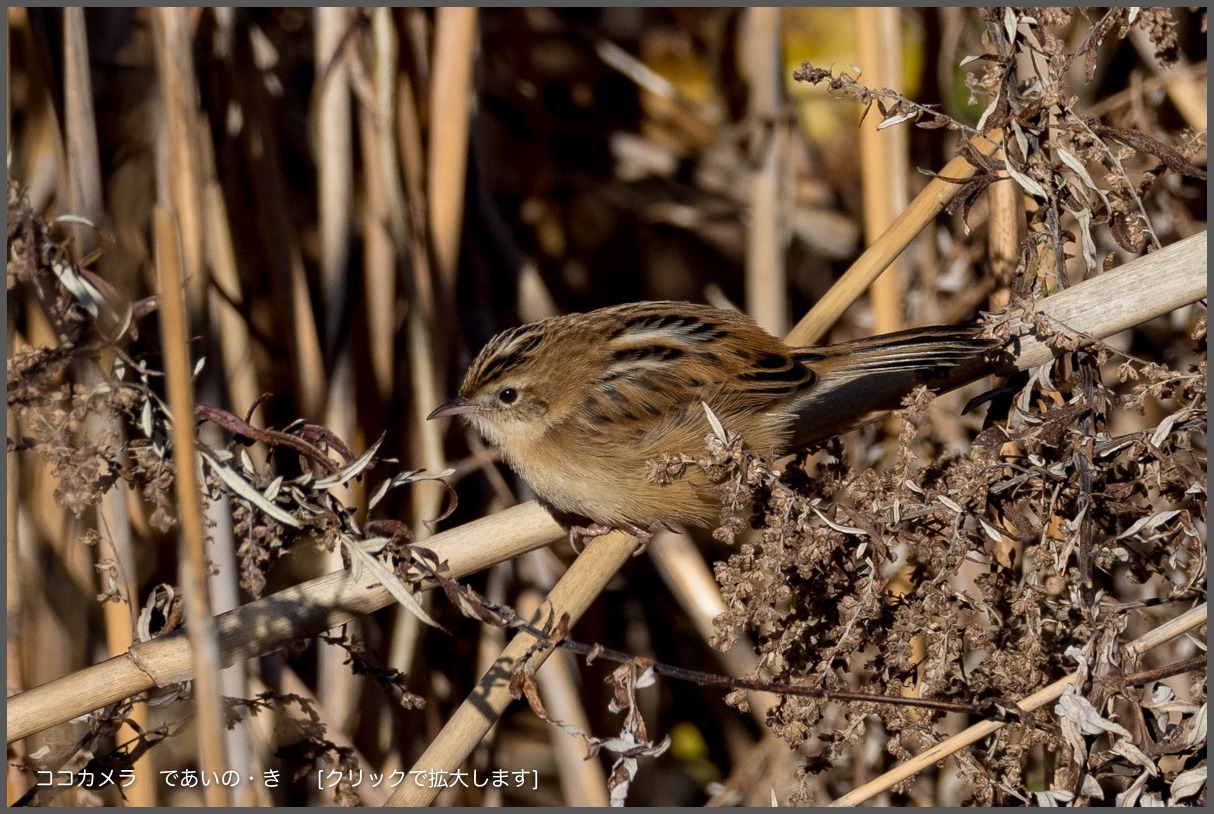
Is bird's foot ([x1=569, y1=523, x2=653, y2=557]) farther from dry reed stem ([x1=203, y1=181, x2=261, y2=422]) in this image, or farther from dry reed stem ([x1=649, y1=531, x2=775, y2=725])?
dry reed stem ([x1=203, y1=181, x2=261, y2=422])

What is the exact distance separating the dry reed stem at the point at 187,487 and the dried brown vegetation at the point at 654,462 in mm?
24

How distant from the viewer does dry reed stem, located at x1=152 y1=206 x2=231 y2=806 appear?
183cm

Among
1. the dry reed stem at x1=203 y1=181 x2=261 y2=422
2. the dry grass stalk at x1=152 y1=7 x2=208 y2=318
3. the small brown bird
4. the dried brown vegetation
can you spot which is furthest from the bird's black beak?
the dry grass stalk at x1=152 y1=7 x2=208 y2=318

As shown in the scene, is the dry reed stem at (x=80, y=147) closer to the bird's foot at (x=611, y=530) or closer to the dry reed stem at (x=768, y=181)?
the bird's foot at (x=611, y=530)

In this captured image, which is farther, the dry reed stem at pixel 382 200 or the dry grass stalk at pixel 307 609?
the dry reed stem at pixel 382 200

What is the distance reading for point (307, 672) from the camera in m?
4.26

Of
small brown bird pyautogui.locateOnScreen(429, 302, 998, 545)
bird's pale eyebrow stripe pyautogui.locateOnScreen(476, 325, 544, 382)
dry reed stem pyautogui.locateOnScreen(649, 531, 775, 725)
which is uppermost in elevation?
bird's pale eyebrow stripe pyautogui.locateOnScreen(476, 325, 544, 382)

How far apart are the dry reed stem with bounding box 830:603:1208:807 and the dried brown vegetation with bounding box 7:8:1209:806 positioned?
4 centimetres

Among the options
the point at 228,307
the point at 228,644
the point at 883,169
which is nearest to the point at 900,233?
the point at 883,169

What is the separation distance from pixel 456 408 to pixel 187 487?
199 cm

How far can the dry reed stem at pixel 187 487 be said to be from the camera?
5.99ft

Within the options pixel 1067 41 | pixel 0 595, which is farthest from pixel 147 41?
pixel 1067 41

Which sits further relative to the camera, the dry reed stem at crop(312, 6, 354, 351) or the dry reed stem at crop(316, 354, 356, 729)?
the dry reed stem at crop(312, 6, 354, 351)

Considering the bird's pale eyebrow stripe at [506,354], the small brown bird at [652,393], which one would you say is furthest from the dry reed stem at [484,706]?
the bird's pale eyebrow stripe at [506,354]
